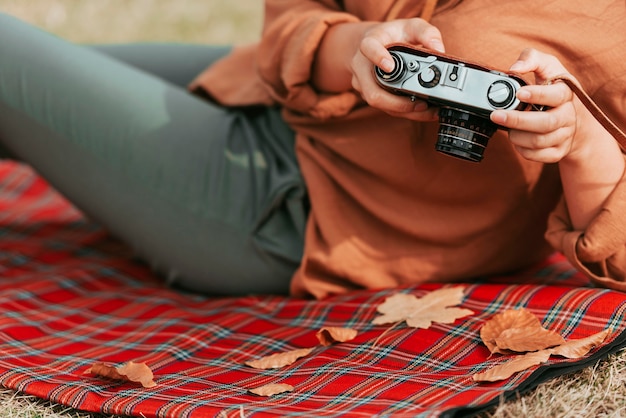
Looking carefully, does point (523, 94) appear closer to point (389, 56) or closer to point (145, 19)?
point (389, 56)

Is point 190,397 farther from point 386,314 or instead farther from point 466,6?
point 466,6

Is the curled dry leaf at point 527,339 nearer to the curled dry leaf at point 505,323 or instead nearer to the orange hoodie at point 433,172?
the curled dry leaf at point 505,323

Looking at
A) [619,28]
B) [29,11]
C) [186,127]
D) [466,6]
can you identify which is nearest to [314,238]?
[186,127]

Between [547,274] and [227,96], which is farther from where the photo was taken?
[227,96]

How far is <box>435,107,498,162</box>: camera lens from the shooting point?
112 cm

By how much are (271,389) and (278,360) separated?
4.9 inches

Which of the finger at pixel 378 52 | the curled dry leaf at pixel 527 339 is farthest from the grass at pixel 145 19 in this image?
the curled dry leaf at pixel 527 339

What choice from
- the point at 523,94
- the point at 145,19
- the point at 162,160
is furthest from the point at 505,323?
the point at 145,19

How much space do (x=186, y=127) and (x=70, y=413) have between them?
665mm

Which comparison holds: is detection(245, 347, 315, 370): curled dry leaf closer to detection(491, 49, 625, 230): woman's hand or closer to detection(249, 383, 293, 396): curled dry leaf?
detection(249, 383, 293, 396): curled dry leaf

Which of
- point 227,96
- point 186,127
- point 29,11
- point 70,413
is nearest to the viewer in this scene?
point 70,413

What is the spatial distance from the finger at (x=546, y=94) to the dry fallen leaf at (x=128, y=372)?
66 cm

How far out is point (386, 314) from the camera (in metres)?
1.39

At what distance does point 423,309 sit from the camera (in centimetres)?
137
